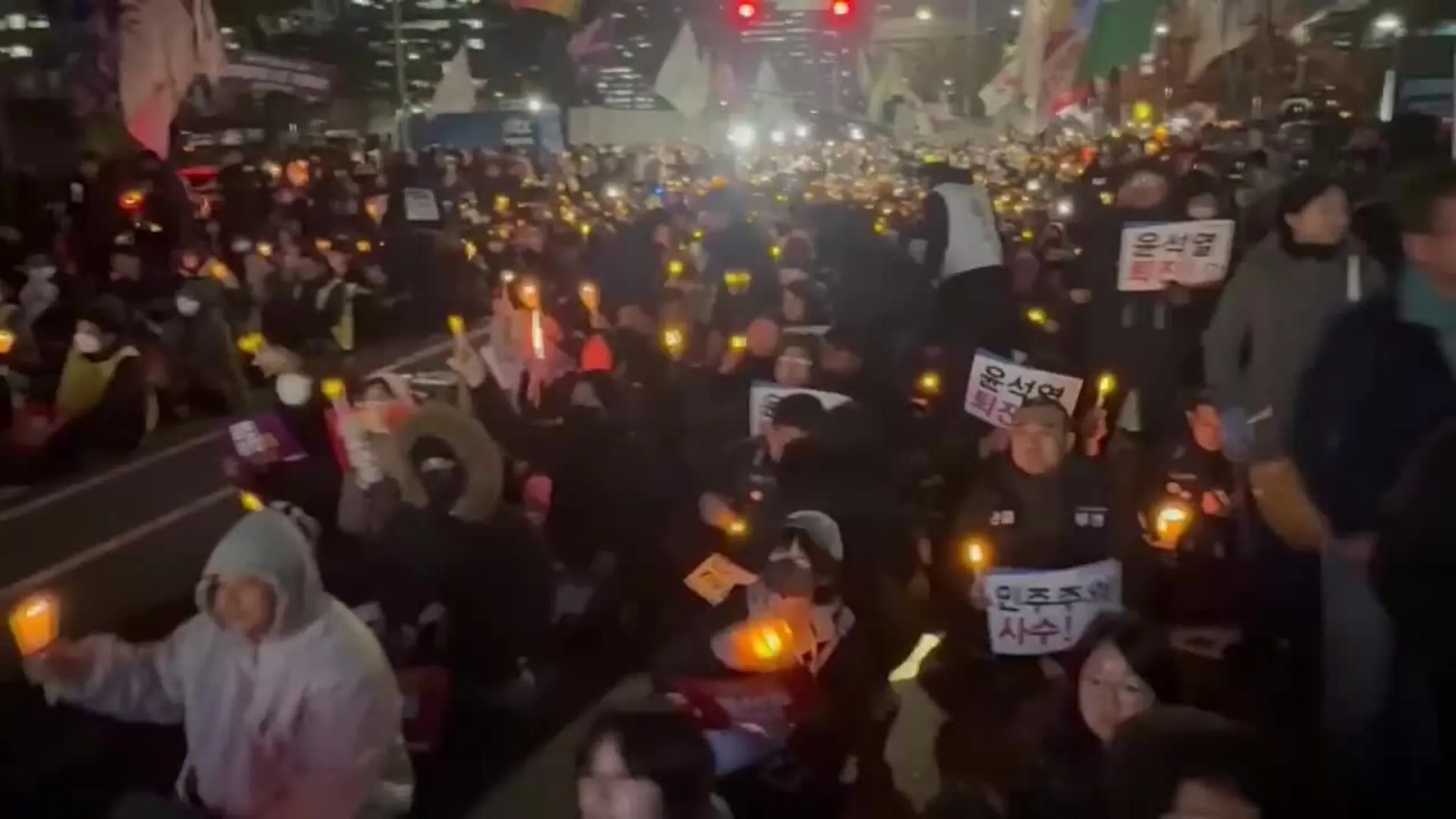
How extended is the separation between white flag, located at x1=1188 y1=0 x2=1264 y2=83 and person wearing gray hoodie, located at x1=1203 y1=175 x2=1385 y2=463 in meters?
5.29

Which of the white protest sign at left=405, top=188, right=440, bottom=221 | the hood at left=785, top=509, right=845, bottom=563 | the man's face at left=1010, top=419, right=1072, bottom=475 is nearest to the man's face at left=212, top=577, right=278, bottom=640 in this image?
the hood at left=785, top=509, right=845, bottom=563

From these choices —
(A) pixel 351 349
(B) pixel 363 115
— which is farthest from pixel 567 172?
(A) pixel 351 349

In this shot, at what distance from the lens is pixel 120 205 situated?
5512 millimetres

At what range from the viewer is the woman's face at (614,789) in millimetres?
2496

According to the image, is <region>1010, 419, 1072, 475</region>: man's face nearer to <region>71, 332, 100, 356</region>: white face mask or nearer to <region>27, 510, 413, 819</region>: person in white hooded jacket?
<region>27, 510, 413, 819</region>: person in white hooded jacket

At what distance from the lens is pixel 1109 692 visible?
2.97 m

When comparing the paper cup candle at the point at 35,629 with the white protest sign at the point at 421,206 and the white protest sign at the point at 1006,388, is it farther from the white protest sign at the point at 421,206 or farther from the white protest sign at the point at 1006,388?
the white protest sign at the point at 421,206

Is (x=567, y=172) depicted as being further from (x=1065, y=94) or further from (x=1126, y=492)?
(x=1126, y=492)

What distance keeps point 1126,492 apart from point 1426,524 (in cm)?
123

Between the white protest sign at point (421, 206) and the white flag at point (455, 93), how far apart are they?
2.89 metres

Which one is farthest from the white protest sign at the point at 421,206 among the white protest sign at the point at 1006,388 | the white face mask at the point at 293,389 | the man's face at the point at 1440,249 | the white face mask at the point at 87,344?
the man's face at the point at 1440,249

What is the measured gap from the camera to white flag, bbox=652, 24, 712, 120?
1074 centimetres

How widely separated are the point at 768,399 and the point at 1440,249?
195 cm

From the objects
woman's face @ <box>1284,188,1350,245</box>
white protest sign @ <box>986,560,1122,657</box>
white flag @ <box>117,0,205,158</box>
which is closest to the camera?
white protest sign @ <box>986,560,1122,657</box>
